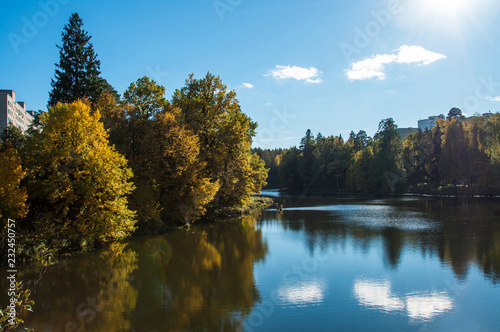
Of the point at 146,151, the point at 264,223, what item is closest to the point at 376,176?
the point at 264,223

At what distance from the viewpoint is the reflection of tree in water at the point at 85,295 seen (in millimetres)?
10531

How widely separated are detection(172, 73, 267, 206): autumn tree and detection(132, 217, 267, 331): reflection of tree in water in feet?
34.8

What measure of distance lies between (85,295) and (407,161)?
73.4 metres

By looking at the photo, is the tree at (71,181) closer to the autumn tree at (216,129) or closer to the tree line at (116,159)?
the tree line at (116,159)

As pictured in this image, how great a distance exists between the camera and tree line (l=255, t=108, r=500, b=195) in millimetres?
58031

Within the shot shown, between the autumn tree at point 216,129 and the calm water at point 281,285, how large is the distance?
1130 cm

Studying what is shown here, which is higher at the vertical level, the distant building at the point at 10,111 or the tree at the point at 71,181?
the distant building at the point at 10,111

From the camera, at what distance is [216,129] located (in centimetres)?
3566

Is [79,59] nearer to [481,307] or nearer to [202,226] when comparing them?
[202,226]

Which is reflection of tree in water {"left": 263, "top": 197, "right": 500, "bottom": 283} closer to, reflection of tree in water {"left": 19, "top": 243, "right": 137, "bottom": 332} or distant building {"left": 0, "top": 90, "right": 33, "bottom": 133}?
reflection of tree in water {"left": 19, "top": 243, "right": 137, "bottom": 332}

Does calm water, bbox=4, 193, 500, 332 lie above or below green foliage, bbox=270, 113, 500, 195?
below

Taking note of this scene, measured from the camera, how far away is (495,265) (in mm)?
15953

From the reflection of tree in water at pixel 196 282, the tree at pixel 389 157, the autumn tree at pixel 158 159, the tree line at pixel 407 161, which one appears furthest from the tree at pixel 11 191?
the tree at pixel 389 157

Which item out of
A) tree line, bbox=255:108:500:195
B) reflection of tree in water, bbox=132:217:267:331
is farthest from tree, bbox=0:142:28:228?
tree line, bbox=255:108:500:195
